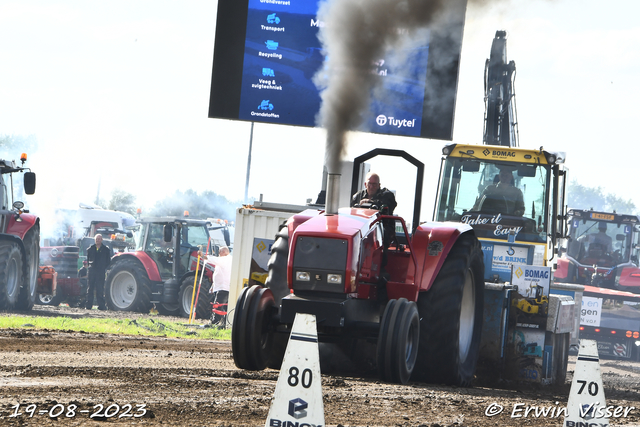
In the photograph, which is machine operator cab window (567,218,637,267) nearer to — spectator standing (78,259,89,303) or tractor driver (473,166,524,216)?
tractor driver (473,166,524,216)

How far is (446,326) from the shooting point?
7406mm

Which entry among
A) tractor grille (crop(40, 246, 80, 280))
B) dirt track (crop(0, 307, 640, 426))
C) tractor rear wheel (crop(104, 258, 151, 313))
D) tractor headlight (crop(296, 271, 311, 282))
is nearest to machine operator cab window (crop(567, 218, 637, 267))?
tractor rear wheel (crop(104, 258, 151, 313))

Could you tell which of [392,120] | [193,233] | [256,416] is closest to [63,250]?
[193,233]

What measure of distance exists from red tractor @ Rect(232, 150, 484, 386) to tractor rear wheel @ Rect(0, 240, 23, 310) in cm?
1041

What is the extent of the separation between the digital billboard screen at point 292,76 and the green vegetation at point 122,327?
400 centimetres

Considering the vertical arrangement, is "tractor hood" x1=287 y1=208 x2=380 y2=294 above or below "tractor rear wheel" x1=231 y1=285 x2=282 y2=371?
above

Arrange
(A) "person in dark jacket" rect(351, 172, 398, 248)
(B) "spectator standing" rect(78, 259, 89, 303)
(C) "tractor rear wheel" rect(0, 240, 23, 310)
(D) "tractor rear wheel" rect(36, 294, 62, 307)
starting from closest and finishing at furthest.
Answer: (A) "person in dark jacket" rect(351, 172, 398, 248) → (C) "tractor rear wheel" rect(0, 240, 23, 310) → (D) "tractor rear wheel" rect(36, 294, 62, 307) → (B) "spectator standing" rect(78, 259, 89, 303)

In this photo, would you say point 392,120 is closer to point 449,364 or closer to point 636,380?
point 636,380

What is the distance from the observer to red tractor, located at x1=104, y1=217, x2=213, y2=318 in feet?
64.2

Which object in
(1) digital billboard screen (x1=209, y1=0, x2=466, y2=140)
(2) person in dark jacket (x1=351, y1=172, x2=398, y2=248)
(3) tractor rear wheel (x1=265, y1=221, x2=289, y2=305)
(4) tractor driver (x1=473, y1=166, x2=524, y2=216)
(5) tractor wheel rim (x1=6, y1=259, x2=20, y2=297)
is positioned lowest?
(5) tractor wheel rim (x1=6, y1=259, x2=20, y2=297)

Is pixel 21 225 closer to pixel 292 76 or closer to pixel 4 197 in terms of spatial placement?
pixel 4 197

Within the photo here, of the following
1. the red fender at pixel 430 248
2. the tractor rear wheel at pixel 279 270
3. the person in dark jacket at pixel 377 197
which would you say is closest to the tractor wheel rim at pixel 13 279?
the person in dark jacket at pixel 377 197

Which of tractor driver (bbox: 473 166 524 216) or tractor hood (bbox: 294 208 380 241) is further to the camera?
tractor driver (bbox: 473 166 524 216)

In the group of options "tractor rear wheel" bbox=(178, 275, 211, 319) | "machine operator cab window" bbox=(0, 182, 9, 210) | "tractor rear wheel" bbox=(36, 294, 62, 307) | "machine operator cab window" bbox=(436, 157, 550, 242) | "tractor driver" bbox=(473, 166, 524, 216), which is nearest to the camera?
"machine operator cab window" bbox=(436, 157, 550, 242)
